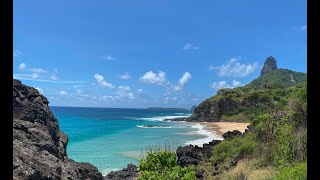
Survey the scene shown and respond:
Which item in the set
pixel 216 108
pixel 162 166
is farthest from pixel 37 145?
pixel 216 108

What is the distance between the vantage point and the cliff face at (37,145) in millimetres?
15670

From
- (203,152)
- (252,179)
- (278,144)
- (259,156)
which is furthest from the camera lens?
(203,152)

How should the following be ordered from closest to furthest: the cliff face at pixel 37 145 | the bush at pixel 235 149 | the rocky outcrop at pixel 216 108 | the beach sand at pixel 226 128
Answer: the cliff face at pixel 37 145 < the bush at pixel 235 149 < the beach sand at pixel 226 128 < the rocky outcrop at pixel 216 108

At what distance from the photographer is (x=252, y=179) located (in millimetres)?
18891

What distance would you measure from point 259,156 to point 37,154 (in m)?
14.6

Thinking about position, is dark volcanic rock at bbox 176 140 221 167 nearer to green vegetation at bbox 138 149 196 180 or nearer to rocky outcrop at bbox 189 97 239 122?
green vegetation at bbox 138 149 196 180

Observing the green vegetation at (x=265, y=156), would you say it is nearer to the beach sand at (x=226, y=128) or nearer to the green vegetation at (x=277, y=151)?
the green vegetation at (x=277, y=151)

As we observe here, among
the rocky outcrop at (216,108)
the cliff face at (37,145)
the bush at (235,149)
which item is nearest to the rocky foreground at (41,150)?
the cliff face at (37,145)

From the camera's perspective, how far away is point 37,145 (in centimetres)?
2009

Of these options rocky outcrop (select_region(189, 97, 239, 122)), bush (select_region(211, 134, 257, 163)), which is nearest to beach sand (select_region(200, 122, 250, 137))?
rocky outcrop (select_region(189, 97, 239, 122))

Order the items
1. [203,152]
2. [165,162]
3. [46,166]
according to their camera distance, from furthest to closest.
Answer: [203,152] → [46,166] → [165,162]
